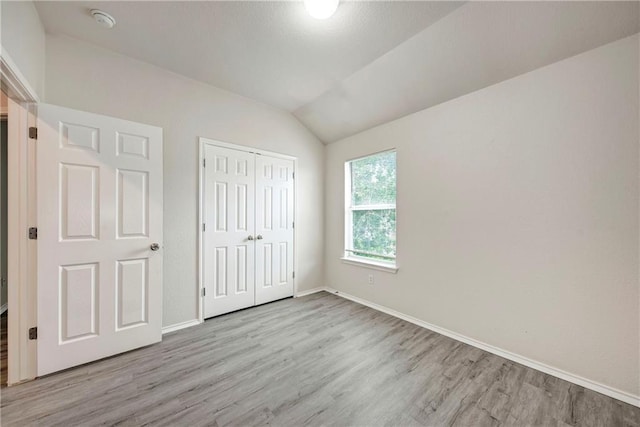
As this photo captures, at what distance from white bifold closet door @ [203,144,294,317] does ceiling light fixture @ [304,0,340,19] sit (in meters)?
1.73

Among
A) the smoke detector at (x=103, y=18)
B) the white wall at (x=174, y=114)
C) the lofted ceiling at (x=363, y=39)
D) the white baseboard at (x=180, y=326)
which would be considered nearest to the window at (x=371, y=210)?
the lofted ceiling at (x=363, y=39)

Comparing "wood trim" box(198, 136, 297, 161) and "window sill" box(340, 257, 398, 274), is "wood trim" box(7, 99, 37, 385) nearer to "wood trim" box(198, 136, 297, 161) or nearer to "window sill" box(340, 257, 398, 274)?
"wood trim" box(198, 136, 297, 161)

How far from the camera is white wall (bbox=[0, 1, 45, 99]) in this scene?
1.42 metres

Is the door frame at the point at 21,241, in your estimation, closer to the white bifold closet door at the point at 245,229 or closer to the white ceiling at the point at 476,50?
the white bifold closet door at the point at 245,229

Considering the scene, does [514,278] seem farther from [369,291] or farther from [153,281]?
[153,281]

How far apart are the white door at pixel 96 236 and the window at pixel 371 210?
7.87 ft

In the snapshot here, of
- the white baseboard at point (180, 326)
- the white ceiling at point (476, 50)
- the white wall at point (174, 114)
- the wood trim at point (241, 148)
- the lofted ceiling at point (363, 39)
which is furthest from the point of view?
the wood trim at point (241, 148)

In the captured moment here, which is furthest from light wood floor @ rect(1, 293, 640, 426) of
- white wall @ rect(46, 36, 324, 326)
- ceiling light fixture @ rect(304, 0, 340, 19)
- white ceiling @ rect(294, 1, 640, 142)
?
ceiling light fixture @ rect(304, 0, 340, 19)

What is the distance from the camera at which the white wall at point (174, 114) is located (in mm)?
2109

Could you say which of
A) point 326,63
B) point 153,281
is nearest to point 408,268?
point 326,63

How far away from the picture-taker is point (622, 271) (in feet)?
5.42

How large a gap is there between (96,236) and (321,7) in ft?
8.15

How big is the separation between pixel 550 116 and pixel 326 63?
6.41 ft

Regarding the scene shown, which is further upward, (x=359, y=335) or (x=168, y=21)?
(x=168, y=21)
